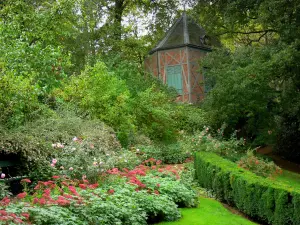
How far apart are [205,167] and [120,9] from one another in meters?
19.7

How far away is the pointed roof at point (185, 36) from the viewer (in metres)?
25.8

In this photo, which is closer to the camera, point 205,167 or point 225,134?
point 205,167

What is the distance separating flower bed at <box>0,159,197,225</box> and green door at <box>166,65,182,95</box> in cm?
1611

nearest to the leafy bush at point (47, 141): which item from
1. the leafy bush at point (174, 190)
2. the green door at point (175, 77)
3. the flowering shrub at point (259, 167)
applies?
the leafy bush at point (174, 190)

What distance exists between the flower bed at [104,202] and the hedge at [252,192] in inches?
46.5

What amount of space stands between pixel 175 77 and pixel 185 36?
264cm

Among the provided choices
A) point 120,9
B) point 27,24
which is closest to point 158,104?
point 27,24

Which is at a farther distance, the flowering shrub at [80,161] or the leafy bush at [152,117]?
the leafy bush at [152,117]

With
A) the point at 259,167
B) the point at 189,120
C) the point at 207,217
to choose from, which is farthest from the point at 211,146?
the point at 207,217

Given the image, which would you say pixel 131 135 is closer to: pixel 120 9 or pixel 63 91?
pixel 63 91

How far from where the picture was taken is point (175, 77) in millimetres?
25891

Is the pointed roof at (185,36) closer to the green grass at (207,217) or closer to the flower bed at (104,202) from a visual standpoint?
the flower bed at (104,202)

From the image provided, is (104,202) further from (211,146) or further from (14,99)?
(211,146)

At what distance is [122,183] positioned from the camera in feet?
28.1
